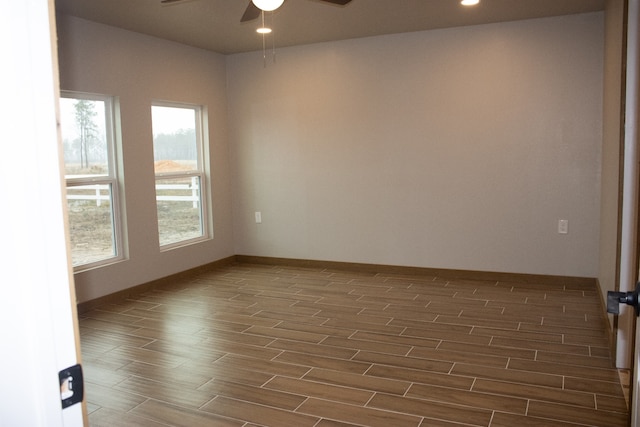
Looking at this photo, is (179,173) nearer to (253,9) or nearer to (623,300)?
(253,9)

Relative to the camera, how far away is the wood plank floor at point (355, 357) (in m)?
2.67

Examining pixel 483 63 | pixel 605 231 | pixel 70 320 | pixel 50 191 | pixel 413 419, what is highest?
pixel 483 63

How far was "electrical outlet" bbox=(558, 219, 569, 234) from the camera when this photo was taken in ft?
16.2

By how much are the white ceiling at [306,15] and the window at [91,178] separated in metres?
0.77

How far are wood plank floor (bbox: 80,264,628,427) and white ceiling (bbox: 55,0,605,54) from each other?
247 cm

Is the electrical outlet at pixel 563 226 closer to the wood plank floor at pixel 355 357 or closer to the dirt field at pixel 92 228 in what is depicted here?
the wood plank floor at pixel 355 357

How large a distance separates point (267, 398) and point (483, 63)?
12.5ft

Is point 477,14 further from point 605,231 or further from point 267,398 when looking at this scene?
point 267,398

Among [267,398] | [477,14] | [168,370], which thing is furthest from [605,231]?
[168,370]

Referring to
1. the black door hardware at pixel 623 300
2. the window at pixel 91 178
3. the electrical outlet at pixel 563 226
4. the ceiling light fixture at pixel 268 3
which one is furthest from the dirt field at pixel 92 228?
the black door hardware at pixel 623 300

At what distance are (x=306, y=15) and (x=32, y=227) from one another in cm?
421

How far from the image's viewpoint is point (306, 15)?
4.58m

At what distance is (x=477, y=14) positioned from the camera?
15.3ft

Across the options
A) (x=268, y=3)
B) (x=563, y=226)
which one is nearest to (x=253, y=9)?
(x=268, y=3)
